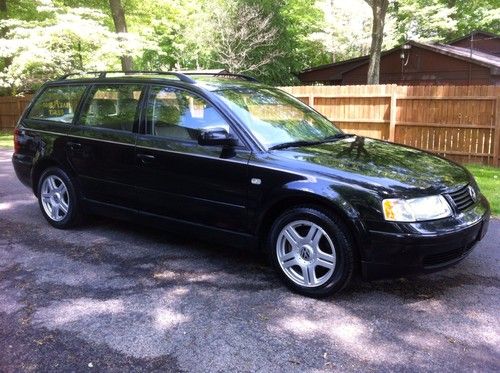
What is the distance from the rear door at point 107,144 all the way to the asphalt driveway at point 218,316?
23.6 inches

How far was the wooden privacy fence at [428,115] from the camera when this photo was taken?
35.2ft

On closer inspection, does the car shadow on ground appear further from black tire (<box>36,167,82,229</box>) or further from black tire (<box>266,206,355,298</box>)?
black tire (<box>36,167,82,229</box>)

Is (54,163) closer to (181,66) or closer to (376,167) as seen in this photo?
(376,167)

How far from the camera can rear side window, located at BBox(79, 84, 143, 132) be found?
4996 mm

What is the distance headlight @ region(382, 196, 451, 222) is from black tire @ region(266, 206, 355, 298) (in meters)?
0.36

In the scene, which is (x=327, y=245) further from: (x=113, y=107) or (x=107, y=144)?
(x=113, y=107)

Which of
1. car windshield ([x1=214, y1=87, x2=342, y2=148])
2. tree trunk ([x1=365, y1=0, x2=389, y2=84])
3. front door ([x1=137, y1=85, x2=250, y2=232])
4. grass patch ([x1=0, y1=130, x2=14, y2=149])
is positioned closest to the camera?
front door ([x1=137, y1=85, x2=250, y2=232])

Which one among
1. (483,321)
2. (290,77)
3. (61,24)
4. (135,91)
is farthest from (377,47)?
(483,321)

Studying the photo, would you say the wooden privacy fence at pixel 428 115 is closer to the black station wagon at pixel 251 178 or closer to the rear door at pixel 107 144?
the black station wagon at pixel 251 178

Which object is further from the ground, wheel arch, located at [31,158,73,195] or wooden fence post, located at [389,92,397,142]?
wooden fence post, located at [389,92,397,142]

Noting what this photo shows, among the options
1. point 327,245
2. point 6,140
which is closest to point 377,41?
point 6,140

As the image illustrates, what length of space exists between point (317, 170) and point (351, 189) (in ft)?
1.06

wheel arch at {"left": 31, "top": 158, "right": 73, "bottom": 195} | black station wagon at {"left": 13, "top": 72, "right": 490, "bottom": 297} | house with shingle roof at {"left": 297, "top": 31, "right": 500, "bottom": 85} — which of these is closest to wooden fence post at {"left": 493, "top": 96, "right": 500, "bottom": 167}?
black station wagon at {"left": 13, "top": 72, "right": 490, "bottom": 297}

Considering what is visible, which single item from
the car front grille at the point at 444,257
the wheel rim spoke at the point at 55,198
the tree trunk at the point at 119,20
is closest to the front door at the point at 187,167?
the wheel rim spoke at the point at 55,198
